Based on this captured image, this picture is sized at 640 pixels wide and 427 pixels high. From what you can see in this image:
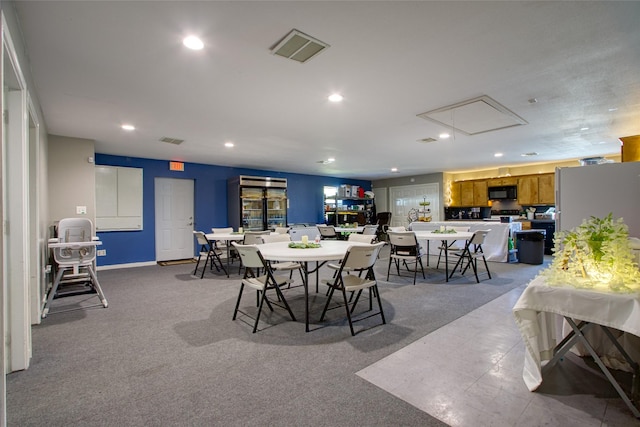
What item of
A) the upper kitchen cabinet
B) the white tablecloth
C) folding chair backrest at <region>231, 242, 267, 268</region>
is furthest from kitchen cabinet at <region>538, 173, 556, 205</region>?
folding chair backrest at <region>231, 242, 267, 268</region>

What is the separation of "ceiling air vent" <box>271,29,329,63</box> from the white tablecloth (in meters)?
2.24

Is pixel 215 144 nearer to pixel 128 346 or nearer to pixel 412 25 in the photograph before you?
pixel 128 346

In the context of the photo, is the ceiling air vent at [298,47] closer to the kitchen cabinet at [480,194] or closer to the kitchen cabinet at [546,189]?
the kitchen cabinet at [546,189]

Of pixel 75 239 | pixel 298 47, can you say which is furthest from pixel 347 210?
pixel 298 47

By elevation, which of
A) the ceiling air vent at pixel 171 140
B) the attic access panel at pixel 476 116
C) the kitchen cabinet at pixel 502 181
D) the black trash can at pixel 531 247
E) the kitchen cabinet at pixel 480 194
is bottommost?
the black trash can at pixel 531 247

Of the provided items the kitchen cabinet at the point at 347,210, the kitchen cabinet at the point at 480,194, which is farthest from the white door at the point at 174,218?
the kitchen cabinet at the point at 480,194

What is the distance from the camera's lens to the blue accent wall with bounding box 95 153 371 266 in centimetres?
622

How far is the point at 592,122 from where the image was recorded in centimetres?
432

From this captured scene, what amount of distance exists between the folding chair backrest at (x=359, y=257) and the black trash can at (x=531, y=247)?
517 centimetres

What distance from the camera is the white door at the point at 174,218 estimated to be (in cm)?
690

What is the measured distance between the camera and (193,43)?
2.23 meters

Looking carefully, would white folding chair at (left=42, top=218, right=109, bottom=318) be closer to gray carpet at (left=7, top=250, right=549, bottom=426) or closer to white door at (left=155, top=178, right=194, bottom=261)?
gray carpet at (left=7, top=250, right=549, bottom=426)

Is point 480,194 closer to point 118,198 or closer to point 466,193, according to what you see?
point 466,193

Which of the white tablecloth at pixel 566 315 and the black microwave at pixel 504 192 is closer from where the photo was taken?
the white tablecloth at pixel 566 315
